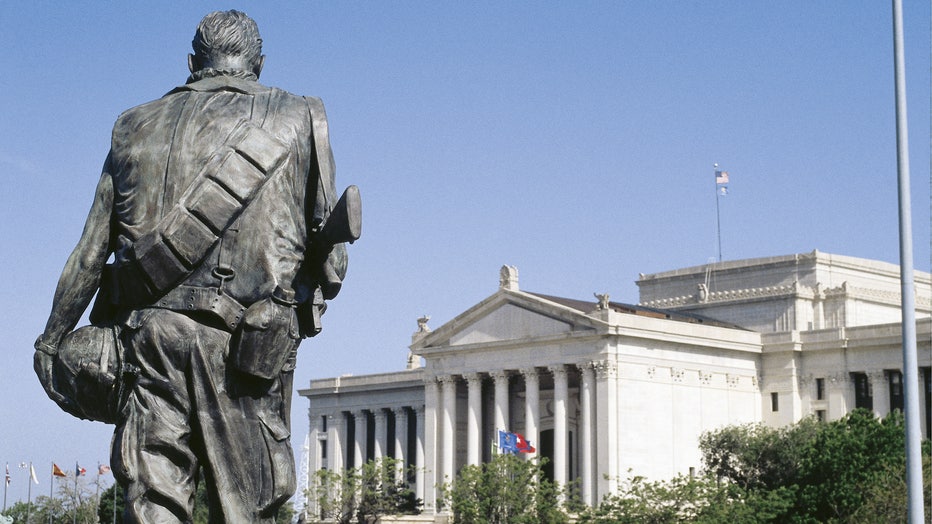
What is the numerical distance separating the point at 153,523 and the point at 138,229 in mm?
1619

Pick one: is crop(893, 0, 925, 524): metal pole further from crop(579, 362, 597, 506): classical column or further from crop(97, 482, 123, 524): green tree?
crop(97, 482, 123, 524): green tree

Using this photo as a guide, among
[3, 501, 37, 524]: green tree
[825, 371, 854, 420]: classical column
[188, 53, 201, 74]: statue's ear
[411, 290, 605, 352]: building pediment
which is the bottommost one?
[3, 501, 37, 524]: green tree

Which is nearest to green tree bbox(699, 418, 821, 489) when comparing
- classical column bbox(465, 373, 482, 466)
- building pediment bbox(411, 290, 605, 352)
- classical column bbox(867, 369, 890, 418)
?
classical column bbox(867, 369, 890, 418)

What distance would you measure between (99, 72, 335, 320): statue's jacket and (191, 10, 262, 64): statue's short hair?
11.5 inches

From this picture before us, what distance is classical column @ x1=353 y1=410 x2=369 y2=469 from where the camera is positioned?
452 feet

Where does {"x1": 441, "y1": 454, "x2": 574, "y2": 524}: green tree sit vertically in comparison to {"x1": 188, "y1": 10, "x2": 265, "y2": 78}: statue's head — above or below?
below

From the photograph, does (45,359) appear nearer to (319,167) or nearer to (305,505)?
(319,167)

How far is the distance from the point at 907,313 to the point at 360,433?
111 m

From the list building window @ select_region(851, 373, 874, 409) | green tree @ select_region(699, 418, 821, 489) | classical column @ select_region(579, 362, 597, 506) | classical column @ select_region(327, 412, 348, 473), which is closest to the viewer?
green tree @ select_region(699, 418, 821, 489)

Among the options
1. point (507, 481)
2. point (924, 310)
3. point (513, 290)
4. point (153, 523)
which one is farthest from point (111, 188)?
point (924, 310)

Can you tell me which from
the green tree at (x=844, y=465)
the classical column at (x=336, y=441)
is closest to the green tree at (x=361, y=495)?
the green tree at (x=844, y=465)

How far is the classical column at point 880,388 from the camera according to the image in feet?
367

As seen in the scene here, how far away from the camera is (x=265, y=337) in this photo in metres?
9.14

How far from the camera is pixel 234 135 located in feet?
30.8
